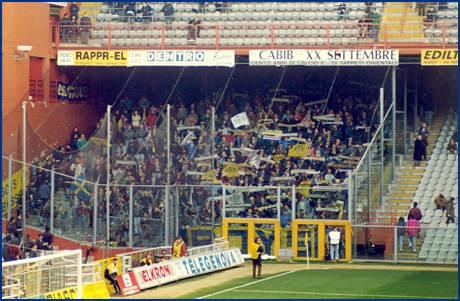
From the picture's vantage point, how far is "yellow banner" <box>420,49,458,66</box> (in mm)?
34156

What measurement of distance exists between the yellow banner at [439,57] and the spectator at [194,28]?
793 centimetres

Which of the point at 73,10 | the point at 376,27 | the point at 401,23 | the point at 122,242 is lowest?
the point at 122,242

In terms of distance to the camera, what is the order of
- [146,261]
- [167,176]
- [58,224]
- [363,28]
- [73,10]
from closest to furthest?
[146,261]
[58,224]
[167,176]
[363,28]
[73,10]

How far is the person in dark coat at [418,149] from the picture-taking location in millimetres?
35062

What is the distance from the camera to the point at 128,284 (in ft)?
80.6

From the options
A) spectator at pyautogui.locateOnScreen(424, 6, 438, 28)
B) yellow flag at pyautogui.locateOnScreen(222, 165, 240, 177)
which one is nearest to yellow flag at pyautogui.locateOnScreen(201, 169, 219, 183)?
yellow flag at pyautogui.locateOnScreen(222, 165, 240, 177)

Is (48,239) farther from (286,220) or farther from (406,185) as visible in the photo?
(406,185)

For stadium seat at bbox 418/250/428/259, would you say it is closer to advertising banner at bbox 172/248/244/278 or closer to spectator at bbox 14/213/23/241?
advertising banner at bbox 172/248/244/278

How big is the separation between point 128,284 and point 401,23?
15410 millimetres

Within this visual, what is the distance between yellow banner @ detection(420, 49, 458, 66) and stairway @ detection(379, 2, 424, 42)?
3.20 ft

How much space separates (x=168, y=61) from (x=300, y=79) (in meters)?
5.48

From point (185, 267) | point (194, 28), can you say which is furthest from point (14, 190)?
point (194, 28)

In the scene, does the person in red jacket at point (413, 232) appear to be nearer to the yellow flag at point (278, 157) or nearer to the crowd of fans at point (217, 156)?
the crowd of fans at point (217, 156)

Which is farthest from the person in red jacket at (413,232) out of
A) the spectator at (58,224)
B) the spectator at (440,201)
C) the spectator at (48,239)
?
the spectator at (48,239)
